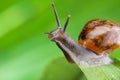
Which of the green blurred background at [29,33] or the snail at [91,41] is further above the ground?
the green blurred background at [29,33]

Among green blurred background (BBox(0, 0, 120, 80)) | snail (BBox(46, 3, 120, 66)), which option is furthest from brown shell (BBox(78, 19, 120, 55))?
green blurred background (BBox(0, 0, 120, 80))

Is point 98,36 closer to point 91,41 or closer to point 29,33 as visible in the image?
point 91,41

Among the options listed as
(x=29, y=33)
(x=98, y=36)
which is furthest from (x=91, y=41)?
(x=29, y=33)

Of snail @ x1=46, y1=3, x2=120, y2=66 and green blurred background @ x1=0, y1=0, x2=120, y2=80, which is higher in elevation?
green blurred background @ x1=0, y1=0, x2=120, y2=80

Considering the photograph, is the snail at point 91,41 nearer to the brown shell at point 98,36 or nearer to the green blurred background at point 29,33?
the brown shell at point 98,36

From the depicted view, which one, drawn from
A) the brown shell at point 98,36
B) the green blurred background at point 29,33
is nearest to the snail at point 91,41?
the brown shell at point 98,36

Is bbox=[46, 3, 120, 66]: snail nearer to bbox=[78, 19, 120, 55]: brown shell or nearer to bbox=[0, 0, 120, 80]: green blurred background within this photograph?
bbox=[78, 19, 120, 55]: brown shell

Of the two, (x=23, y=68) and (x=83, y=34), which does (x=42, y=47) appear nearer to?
(x=23, y=68)
